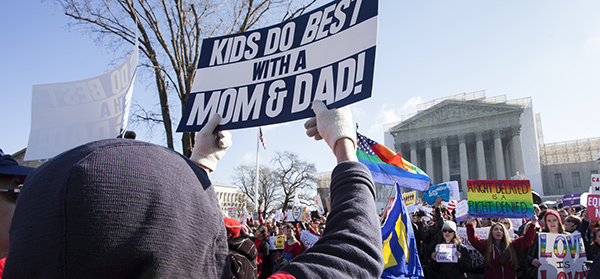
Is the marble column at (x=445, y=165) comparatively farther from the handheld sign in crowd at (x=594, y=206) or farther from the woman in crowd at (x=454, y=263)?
the woman in crowd at (x=454, y=263)

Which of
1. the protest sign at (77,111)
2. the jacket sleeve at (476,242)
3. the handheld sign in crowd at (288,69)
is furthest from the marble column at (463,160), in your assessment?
the handheld sign in crowd at (288,69)

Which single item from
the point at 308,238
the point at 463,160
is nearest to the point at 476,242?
the point at 308,238

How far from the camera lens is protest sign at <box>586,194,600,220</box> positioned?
634 centimetres

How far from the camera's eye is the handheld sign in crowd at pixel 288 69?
197cm

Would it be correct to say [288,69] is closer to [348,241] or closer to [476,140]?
[348,241]

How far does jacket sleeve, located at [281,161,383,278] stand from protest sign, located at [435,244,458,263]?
6.36 metres

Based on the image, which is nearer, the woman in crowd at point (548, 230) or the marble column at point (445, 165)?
the woman in crowd at point (548, 230)

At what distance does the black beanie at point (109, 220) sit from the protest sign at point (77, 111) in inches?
114

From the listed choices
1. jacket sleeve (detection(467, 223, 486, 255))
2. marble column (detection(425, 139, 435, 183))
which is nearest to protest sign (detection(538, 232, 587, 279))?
jacket sleeve (detection(467, 223, 486, 255))

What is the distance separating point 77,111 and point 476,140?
Result: 50661 mm

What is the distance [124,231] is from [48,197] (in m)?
0.14

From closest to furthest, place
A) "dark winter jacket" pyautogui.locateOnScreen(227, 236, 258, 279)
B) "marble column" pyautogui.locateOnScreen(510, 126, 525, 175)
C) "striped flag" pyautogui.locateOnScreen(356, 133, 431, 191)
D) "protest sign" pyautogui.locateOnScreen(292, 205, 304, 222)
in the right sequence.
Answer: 1. "dark winter jacket" pyautogui.locateOnScreen(227, 236, 258, 279)
2. "striped flag" pyautogui.locateOnScreen(356, 133, 431, 191)
3. "protest sign" pyautogui.locateOnScreen(292, 205, 304, 222)
4. "marble column" pyautogui.locateOnScreen(510, 126, 525, 175)

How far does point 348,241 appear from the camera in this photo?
33.5 inches

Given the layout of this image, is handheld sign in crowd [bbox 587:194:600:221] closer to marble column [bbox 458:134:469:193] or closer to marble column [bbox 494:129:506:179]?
marble column [bbox 458:134:469:193]
